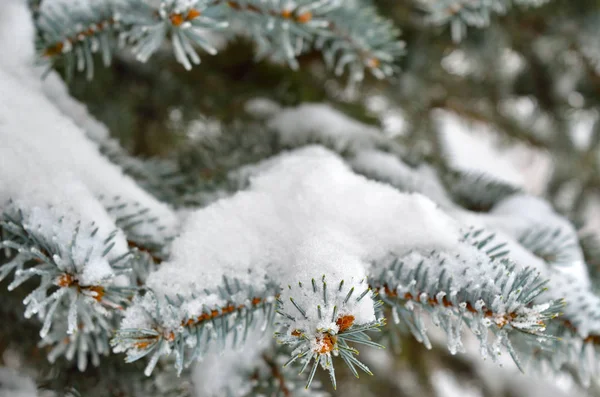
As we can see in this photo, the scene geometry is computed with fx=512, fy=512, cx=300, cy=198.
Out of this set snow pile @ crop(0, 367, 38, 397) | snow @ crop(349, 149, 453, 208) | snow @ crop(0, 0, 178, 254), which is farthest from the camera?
snow @ crop(349, 149, 453, 208)

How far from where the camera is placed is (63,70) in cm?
96

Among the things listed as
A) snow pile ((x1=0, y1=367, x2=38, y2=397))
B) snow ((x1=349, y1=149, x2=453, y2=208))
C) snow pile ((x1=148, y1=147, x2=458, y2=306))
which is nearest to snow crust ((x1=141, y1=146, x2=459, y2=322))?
snow pile ((x1=148, y1=147, x2=458, y2=306))

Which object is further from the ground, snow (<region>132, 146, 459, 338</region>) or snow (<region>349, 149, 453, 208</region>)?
snow (<region>132, 146, 459, 338</region>)

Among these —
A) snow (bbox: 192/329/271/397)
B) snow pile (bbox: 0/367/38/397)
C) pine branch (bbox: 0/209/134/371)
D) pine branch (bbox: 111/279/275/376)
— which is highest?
pine branch (bbox: 0/209/134/371)

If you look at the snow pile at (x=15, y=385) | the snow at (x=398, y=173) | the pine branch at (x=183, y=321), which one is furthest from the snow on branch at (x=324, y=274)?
the snow pile at (x=15, y=385)

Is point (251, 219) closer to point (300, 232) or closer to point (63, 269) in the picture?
point (300, 232)

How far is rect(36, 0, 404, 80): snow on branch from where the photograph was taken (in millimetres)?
645

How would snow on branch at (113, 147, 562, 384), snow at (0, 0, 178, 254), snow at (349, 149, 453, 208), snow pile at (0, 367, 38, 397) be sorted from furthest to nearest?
snow at (349, 149, 453, 208)
snow pile at (0, 367, 38, 397)
snow at (0, 0, 178, 254)
snow on branch at (113, 147, 562, 384)

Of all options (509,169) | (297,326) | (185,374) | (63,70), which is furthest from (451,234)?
(509,169)

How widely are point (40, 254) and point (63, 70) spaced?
57cm

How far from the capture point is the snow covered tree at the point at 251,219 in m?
0.51

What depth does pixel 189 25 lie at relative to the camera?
0.62m

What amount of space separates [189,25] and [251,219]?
0.25 meters

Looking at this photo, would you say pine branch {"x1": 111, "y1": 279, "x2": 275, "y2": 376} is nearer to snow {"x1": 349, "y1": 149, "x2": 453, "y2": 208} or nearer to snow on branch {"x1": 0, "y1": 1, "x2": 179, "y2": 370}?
snow on branch {"x1": 0, "y1": 1, "x2": 179, "y2": 370}
